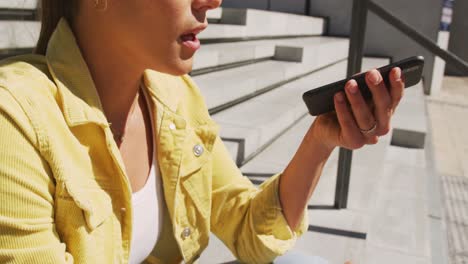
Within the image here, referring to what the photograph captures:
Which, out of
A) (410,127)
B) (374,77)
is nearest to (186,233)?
(374,77)

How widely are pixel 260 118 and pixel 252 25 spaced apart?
1.70 meters

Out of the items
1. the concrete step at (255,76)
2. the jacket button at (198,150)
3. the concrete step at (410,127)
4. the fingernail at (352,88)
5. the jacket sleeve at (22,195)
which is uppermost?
the fingernail at (352,88)

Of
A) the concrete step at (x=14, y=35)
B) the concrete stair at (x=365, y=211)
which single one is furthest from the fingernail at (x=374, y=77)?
the concrete step at (x=14, y=35)

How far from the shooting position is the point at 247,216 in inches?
47.7

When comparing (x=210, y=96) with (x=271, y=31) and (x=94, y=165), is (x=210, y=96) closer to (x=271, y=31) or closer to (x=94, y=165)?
(x=94, y=165)

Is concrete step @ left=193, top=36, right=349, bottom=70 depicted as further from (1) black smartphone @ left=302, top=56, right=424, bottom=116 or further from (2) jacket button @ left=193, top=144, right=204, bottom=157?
(1) black smartphone @ left=302, top=56, right=424, bottom=116

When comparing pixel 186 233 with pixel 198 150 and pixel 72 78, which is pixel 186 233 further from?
pixel 72 78

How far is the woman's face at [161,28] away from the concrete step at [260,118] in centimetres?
146

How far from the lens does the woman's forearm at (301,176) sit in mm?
1090

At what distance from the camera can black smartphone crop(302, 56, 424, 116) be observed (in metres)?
0.90

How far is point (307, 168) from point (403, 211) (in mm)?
1436

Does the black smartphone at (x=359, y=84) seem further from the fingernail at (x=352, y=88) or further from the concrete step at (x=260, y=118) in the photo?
the concrete step at (x=260, y=118)

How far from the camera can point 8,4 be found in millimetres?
Result: 1785

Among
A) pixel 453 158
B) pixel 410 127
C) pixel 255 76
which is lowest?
pixel 453 158
